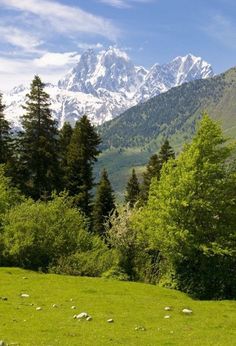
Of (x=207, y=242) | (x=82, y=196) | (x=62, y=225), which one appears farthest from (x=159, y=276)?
(x=82, y=196)

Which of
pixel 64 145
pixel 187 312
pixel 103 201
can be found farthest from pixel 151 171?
pixel 187 312

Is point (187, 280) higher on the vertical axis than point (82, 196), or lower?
lower

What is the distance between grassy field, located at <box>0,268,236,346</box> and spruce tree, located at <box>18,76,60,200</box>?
27.5 m

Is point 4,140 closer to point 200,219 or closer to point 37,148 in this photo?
point 37,148

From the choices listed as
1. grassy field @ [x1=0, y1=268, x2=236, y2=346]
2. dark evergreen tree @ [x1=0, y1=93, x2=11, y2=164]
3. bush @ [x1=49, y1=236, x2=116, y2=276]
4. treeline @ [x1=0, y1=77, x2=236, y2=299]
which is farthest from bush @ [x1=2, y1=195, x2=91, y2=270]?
dark evergreen tree @ [x1=0, y1=93, x2=11, y2=164]

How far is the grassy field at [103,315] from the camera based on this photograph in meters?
22.9

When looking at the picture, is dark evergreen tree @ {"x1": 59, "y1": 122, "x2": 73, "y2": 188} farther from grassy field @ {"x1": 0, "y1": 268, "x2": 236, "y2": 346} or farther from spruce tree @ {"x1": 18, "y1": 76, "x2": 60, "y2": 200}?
grassy field @ {"x1": 0, "y1": 268, "x2": 236, "y2": 346}

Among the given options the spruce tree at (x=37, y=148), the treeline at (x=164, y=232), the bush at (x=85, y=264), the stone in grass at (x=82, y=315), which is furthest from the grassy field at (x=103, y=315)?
the spruce tree at (x=37, y=148)

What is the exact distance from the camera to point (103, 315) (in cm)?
2839

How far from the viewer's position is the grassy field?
2292 centimetres

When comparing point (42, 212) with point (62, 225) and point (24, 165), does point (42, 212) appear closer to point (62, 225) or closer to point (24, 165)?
point (62, 225)

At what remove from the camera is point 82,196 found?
72.4 metres

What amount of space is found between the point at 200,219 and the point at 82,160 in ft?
110

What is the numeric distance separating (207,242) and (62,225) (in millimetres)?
15302
